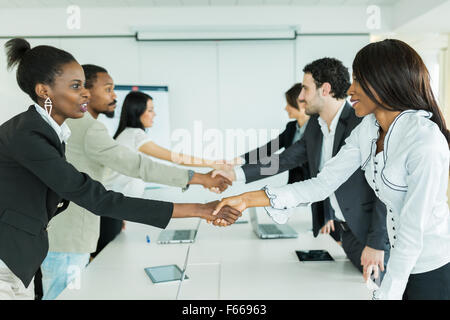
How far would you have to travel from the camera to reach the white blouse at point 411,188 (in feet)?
2.93

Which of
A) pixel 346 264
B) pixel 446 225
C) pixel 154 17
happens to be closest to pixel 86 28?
pixel 154 17

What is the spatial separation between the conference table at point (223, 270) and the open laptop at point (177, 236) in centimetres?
3

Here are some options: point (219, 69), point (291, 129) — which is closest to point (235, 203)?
point (291, 129)

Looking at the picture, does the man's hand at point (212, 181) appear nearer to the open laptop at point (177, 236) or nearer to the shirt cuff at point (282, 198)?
the open laptop at point (177, 236)

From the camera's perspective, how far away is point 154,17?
4070 millimetres

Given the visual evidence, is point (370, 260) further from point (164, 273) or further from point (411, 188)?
point (164, 273)

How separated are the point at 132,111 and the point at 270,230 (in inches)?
45.1

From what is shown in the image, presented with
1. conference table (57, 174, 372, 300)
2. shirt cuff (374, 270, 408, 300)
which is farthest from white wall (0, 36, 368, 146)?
shirt cuff (374, 270, 408, 300)

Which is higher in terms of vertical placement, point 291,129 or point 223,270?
point 291,129

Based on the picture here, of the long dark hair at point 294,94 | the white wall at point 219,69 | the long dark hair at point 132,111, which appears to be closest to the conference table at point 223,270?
the long dark hair at point 132,111

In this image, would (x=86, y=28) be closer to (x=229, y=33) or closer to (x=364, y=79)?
(x=229, y=33)

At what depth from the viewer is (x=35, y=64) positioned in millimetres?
1125

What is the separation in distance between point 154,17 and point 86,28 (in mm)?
737

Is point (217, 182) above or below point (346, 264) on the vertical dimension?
above
